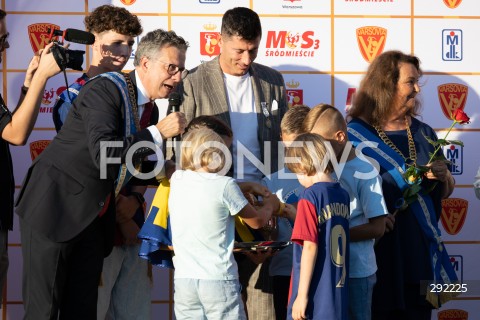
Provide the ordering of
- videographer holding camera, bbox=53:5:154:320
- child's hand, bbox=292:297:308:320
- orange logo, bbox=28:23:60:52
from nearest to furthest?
child's hand, bbox=292:297:308:320 → videographer holding camera, bbox=53:5:154:320 → orange logo, bbox=28:23:60:52

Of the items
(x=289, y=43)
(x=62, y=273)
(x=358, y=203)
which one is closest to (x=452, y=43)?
(x=289, y=43)

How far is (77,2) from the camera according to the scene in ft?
18.2

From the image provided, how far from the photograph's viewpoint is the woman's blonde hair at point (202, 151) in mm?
4070

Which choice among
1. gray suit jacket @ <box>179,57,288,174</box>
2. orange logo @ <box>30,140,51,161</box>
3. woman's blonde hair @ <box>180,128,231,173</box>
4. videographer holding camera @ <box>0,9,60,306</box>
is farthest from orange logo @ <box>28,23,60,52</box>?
woman's blonde hair @ <box>180,128,231,173</box>

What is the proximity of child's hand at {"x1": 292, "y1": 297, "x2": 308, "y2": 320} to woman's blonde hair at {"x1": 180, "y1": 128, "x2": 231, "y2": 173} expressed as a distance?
2.24ft

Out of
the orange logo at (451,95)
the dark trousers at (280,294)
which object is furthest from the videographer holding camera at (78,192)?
the orange logo at (451,95)

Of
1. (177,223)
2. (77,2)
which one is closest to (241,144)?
(177,223)

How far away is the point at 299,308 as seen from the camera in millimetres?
3922

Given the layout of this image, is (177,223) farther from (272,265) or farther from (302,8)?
(302,8)

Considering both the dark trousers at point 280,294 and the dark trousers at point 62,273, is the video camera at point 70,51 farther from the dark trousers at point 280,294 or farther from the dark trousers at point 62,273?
the dark trousers at point 280,294

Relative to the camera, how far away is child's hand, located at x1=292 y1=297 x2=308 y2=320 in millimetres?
3916

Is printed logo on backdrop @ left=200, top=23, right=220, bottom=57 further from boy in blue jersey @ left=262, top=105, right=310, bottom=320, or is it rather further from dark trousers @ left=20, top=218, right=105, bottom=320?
dark trousers @ left=20, top=218, right=105, bottom=320

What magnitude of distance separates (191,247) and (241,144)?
1.04m

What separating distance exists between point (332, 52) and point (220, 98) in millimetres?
1057
